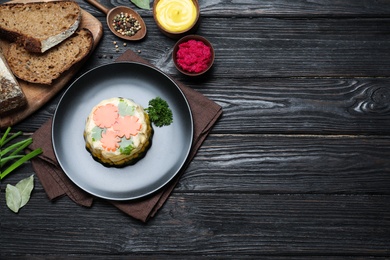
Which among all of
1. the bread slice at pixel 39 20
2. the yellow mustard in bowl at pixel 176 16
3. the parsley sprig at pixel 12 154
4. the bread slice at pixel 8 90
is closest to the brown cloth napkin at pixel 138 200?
the parsley sprig at pixel 12 154

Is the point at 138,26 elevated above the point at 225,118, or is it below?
above

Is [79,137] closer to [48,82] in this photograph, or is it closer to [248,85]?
[48,82]

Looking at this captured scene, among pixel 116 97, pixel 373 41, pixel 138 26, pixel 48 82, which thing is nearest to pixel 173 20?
pixel 138 26

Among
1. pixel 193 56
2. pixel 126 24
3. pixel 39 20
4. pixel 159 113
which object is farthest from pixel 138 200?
pixel 39 20

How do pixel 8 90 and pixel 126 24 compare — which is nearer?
pixel 8 90

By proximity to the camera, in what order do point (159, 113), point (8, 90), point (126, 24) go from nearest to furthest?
point (8, 90), point (159, 113), point (126, 24)

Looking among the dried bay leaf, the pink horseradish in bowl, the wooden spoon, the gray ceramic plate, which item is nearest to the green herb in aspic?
the gray ceramic plate

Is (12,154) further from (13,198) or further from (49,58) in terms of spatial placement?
(49,58)
